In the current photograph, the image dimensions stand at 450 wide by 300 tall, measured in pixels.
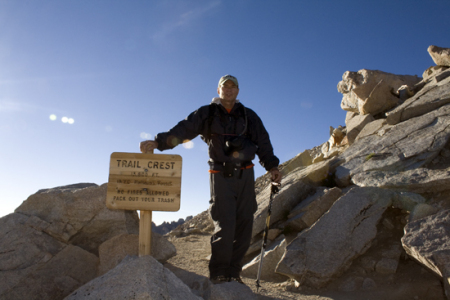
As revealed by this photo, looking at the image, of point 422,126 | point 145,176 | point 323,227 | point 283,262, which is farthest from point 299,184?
point 145,176

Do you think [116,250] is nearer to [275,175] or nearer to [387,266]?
[275,175]

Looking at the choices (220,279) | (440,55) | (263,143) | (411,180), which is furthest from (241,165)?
(440,55)

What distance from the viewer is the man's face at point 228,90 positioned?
657cm

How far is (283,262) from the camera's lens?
658cm

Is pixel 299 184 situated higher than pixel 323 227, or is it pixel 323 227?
pixel 299 184

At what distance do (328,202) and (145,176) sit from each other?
5570 mm

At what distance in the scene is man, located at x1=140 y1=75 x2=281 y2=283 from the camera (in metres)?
5.95

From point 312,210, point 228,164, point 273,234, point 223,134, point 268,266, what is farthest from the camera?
point 273,234

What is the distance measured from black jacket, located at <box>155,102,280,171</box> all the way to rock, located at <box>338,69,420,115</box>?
1157 cm

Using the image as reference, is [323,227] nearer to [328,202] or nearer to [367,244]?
[367,244]

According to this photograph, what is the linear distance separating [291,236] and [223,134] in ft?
12.9

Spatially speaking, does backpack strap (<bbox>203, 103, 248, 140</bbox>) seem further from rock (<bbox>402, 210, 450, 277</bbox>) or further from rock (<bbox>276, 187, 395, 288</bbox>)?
rock (<bbox>402, 210, 450, 277</bbox>)

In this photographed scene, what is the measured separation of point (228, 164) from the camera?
20.0 ft

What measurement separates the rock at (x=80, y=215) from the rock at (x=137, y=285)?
123 inches
